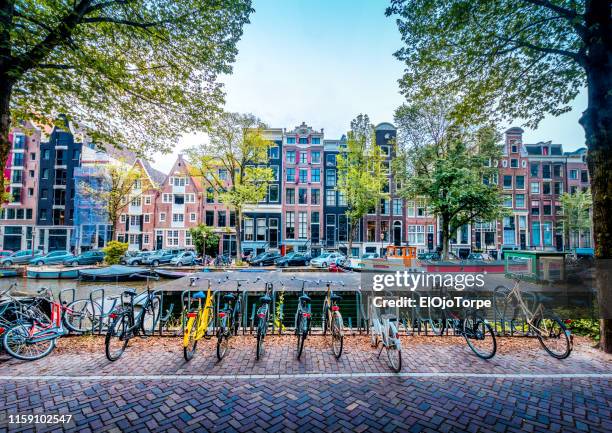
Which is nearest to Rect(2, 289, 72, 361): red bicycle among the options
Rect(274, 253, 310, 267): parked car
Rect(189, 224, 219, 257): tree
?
Rect(274, 253, 310, 267): parked car

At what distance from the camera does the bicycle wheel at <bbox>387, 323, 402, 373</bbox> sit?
4.59 m

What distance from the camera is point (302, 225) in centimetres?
3550

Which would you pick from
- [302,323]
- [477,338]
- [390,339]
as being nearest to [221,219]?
[302,323]

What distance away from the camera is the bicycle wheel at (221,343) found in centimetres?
497

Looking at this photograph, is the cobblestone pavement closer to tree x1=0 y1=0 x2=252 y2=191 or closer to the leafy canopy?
tree x1=0 y1=0 x2=252 y2=191

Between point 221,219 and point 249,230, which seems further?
point 221,219

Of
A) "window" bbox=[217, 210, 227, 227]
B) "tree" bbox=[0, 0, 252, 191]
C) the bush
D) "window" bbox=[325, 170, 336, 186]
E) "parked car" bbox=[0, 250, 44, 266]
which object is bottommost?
"parked car" bbox=[0, 250, 44, 266]

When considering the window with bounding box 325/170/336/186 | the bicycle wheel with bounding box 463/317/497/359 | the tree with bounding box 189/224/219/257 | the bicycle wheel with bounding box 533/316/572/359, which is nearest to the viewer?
the bicycle wheel with bounding box 533/316/572/359

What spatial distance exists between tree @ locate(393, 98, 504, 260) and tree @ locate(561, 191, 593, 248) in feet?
78.1

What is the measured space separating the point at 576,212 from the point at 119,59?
171 feet

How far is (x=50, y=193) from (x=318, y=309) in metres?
50.9

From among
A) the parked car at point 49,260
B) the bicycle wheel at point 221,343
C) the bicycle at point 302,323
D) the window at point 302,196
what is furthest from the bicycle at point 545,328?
the parked car at point 49,260

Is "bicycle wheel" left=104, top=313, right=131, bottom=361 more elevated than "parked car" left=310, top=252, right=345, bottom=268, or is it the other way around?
"bicycle wheel" left=104, top=313, right=131, bottom=361

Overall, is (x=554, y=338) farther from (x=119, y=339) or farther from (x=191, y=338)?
(x=119, y=339)
